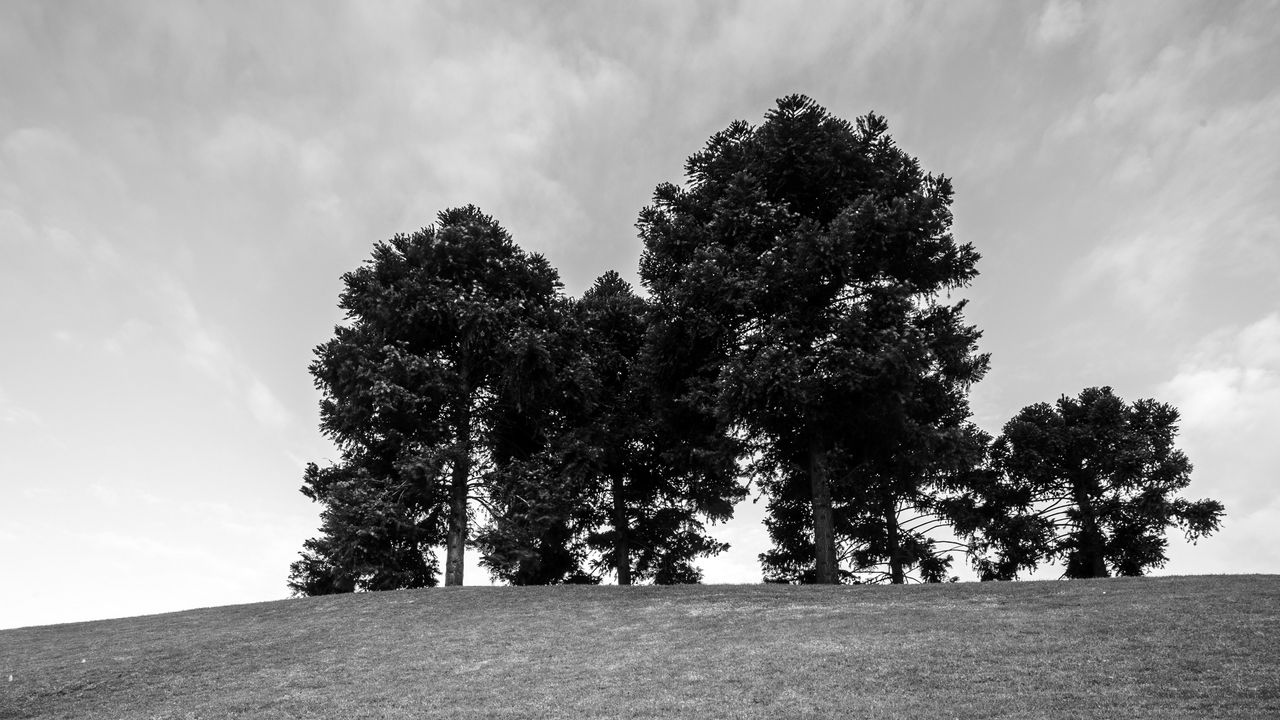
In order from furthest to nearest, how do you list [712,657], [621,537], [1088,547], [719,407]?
[1088,547], [621,537], [719,407], [712,657]

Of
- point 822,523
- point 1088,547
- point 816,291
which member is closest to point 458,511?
point 822,523

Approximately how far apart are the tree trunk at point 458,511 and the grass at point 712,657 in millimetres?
5285

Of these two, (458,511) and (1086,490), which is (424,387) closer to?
(458,511)

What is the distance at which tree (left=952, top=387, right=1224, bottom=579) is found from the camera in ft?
99.1

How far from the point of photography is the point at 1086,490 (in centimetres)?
3266

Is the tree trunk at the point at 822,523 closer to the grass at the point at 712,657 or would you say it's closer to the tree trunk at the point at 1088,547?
the grass at the point at 712,657

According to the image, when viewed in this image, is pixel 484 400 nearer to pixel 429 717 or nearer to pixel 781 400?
pixel 781 400

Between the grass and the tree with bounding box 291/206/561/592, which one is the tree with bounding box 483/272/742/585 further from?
the grass

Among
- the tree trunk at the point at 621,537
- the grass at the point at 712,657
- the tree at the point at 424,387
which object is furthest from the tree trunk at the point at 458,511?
the tree trunk at the point at 621,537

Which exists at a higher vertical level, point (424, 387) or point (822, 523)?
point (424, 387)

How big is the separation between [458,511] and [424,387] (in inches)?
176

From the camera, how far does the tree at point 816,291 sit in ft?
67.7

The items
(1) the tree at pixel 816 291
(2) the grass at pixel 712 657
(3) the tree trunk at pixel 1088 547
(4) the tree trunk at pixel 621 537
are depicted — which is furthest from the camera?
(3) the tree trunk at pixel 1088 547

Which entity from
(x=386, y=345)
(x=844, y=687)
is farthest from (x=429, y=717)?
(x=386, y=345)
